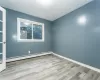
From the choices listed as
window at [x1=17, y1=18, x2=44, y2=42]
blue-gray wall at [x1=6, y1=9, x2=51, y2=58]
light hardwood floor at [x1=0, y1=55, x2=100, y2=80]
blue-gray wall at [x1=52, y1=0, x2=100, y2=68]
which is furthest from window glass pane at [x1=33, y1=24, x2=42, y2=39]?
light hardwood floor at [x1=0, y1=55, x2=100, y2=80]

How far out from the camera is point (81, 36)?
2.83 meters

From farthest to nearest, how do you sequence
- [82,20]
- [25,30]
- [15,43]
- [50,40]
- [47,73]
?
[50,40] < [25,30] < [15,43] < [82,20] < [47,73]

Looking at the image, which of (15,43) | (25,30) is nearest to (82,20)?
(25,30)

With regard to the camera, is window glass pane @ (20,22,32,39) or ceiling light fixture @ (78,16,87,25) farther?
window glass pane @ (20,22,32,39)

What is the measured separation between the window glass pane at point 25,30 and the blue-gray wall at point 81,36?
5.69ft

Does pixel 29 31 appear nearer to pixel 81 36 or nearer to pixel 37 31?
pixel 37 31

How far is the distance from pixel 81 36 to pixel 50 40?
220cm

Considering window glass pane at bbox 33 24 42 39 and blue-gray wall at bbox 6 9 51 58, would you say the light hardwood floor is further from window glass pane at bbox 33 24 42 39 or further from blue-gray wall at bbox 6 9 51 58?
window glass pane at bbox 33 24 42 39

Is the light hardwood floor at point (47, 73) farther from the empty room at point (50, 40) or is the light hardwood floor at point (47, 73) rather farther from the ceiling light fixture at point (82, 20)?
the ceiling light fixture at point (82, 20)

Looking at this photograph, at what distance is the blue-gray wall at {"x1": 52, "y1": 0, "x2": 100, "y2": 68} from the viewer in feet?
7.67

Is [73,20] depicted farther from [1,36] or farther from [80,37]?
[1,36]

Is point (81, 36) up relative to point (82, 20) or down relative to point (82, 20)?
down

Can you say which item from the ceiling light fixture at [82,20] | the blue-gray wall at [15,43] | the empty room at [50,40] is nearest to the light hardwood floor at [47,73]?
the empty room at [50,40]

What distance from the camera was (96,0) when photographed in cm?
234
